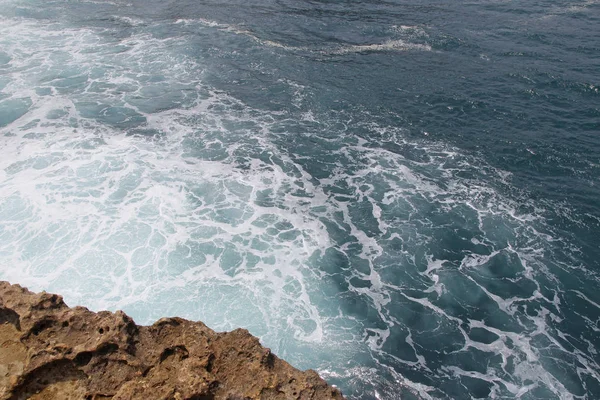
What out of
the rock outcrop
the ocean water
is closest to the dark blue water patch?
the ocean water

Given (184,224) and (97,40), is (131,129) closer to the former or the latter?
(184,224)

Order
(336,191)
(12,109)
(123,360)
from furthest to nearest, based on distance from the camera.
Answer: (12,109) → (336,191) → (123,360)

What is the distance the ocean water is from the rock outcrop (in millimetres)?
7840

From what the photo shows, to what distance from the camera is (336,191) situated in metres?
24.9

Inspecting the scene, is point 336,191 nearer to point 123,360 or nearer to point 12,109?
point 123,360

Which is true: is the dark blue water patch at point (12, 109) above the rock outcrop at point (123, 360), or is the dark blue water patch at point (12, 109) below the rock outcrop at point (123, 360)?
below

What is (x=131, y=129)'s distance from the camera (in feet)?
94.7

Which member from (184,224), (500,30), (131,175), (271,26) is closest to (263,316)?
(184,224)

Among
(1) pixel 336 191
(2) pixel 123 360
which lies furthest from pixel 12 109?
(2) pixel 123 360

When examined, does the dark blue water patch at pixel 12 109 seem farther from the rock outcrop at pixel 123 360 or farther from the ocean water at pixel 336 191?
the rock outcrop at pixel 123 360

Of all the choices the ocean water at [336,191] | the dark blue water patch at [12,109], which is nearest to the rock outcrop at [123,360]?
the ocean water at [336,191]

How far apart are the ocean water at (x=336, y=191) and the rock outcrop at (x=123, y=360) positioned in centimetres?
784

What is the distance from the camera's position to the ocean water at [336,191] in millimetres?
17656

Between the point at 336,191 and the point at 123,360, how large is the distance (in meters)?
17.6
